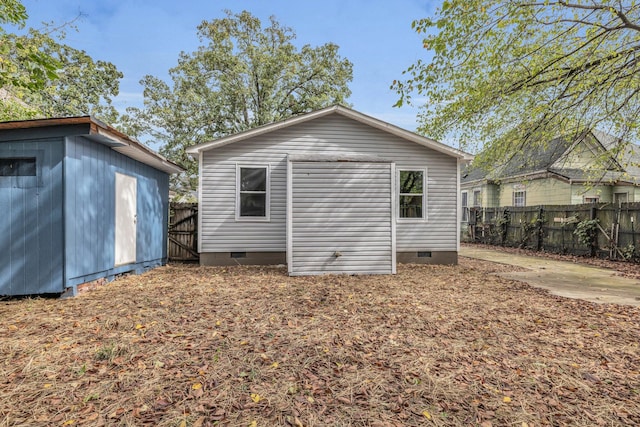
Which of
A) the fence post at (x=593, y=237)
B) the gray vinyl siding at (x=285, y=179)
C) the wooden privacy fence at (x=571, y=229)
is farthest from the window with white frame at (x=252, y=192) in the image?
the fence post at (x=593, y=237)

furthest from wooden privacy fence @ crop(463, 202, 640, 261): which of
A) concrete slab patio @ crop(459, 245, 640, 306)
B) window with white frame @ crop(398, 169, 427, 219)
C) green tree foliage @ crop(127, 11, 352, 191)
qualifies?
green tree foliage @ crop(127, 11, 352, 191)

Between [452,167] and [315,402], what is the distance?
838 centimetres

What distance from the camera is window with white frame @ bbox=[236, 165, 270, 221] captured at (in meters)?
8.82

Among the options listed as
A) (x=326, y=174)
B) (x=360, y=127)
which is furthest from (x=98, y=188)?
(x=360, y=127)

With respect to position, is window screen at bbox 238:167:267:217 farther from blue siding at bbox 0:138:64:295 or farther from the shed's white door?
blue siding at bbox 0:138:64:295

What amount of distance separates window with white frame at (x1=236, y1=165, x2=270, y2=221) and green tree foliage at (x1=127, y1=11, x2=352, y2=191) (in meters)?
10.2

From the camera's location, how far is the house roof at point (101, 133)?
16.2 ft

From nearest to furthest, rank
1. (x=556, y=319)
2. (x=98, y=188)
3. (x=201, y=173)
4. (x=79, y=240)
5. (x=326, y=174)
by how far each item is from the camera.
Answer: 1. (x=556, y=319)
2. (x=79, y=240)
3. (x=98, y=188)
4. (x=326, y=174)
5. (x=201, y=173)

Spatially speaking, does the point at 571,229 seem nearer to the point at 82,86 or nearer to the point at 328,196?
the point at 328,196

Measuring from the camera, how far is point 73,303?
196 inches

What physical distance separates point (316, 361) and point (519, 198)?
57.5 feet

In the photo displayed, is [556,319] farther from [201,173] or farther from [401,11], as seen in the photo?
[201,173]

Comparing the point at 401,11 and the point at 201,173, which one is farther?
the point at 201,173

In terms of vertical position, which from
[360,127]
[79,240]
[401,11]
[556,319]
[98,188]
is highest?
[401,11]
